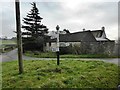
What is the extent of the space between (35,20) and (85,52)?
41.8 ft

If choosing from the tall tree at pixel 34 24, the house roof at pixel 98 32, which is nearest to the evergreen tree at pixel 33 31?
the tall tree at pixel 34 24

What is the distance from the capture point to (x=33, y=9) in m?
29.8

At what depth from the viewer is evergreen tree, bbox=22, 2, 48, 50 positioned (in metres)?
27.8

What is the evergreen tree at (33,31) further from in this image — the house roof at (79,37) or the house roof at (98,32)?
the house roof at (98,32)

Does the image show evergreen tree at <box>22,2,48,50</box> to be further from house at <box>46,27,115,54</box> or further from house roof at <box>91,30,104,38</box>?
house roof at <box>91,30,104,38</box>

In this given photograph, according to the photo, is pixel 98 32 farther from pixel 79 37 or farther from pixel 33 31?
pixel 33 31

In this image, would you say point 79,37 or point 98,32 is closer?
point 79,37

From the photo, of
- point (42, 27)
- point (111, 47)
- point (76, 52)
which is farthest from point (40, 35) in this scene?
point (111, 47)

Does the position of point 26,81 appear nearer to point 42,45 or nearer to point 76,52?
point 76,52

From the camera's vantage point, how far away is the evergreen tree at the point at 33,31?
2781 cm

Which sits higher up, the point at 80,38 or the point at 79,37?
the point at 79,37

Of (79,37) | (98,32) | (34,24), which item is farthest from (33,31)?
(98,32)

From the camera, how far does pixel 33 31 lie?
29297 mm

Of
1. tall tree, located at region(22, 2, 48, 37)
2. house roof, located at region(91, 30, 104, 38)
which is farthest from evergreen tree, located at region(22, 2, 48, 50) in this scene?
house roof, located at region(91, 30, 104, 38)
